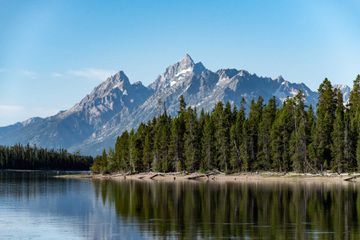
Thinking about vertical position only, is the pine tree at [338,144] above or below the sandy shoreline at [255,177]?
above

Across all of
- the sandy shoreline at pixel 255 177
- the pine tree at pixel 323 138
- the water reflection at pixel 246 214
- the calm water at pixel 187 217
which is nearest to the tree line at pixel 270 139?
the pine tree at pixel 323 138

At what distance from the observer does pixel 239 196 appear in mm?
96812

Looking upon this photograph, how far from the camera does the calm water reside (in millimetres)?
55406

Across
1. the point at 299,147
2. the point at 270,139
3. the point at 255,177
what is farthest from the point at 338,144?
the point at 255,177

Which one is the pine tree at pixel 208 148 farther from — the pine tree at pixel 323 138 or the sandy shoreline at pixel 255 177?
the pine tree at pixel 323 138

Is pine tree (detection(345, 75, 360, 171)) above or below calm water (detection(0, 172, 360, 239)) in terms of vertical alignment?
above

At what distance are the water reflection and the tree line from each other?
176 ft

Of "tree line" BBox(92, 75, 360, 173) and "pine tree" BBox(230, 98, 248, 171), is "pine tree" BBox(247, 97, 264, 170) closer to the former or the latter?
"tree line" BBox(92, 75, 360, 173)

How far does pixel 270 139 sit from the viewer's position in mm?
166875

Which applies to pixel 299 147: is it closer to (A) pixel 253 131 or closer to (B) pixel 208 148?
(A) pixel 253 131

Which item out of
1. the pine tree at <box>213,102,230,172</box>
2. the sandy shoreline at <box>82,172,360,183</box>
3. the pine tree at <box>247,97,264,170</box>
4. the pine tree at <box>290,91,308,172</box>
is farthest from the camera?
the pine tree at <box>213,102,230,172</box>

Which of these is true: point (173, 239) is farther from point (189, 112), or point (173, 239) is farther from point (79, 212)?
point (189, 112)

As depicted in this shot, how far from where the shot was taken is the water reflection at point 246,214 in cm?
5547

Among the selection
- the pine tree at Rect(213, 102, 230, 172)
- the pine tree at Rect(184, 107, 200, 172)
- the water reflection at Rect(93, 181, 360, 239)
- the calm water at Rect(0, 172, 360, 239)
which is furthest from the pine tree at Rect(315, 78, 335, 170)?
the calm water at Rect(0, 172, 360, 239)
